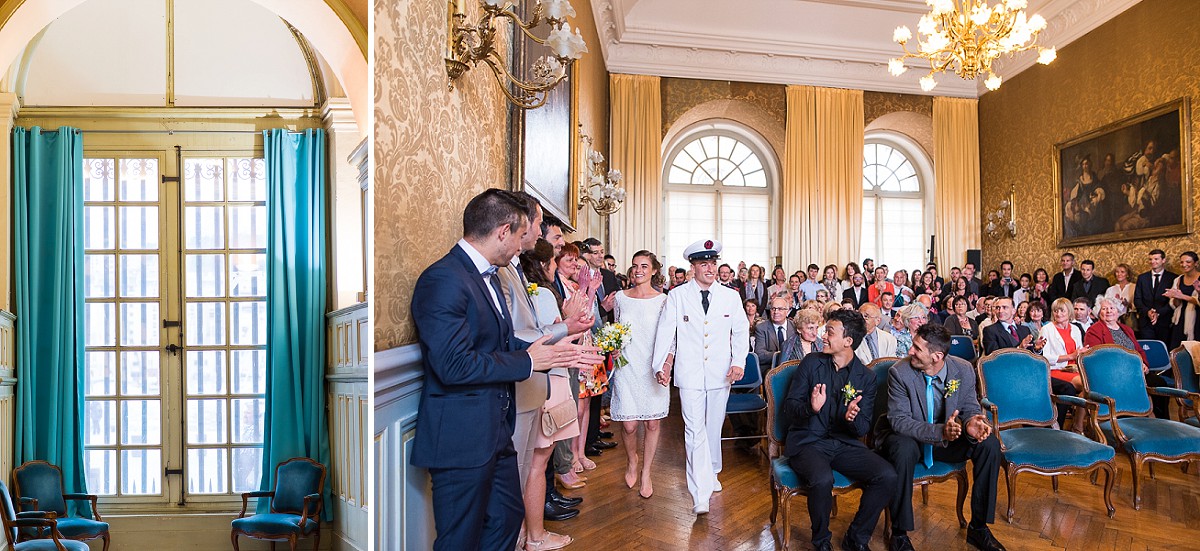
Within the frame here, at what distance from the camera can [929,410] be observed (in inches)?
136

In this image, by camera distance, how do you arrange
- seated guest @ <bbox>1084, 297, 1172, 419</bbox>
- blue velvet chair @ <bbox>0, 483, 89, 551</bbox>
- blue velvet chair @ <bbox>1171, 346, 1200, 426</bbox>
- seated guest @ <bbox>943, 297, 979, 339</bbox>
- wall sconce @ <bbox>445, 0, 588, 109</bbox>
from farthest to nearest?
seated guest @ <bbox>943, 297, 979, 339</bbox>
seated guest @ <bbox>1084, 297, 1172, 419</bbox>
blue velvet chair @ <bbox>1171, 346, 1200, 426</bbox>
wall sconce @ <bbox>445, 0, 588, 109</bbox>
blue velvet chair @ <bbox>0, 483, 89, 551</bbox>

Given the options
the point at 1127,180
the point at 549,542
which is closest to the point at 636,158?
the point at 1127,180

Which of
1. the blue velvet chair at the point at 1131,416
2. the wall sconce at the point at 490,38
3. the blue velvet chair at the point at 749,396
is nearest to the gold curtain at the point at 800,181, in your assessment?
the blue velvet chair at the point at 749,396

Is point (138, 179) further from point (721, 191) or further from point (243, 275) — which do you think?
point (721, 191)

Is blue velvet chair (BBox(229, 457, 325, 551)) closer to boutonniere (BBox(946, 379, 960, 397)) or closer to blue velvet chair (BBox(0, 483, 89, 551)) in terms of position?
blue velvet chair (BBox(0, 483, 89, 551))

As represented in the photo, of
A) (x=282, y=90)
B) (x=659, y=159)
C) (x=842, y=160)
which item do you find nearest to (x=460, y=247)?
(x=282, y=90)

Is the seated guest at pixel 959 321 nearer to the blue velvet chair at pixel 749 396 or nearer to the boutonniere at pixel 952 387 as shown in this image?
the blue velvet chair at pixel 749 396

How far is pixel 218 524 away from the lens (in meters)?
0.66

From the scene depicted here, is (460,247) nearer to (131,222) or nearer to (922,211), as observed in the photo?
(131,222)

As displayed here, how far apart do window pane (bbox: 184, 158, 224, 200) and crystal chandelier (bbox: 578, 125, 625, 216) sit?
626cm

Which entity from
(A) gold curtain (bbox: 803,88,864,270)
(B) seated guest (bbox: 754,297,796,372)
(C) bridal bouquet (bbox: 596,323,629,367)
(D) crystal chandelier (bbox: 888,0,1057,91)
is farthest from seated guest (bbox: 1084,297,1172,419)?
(A) gold curtain (bbox: 803,88,864,270)

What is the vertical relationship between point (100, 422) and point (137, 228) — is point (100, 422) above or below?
below

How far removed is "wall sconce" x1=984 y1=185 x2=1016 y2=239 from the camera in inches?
440

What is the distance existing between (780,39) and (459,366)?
10419 mm
